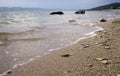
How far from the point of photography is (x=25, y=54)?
9234 millimetres

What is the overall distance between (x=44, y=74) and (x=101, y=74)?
1784mm

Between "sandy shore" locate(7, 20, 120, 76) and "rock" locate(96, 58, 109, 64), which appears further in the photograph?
"rock" locate(96, 58, 109, 64)

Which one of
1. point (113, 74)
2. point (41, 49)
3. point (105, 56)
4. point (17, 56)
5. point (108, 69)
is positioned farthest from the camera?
point (41, 49)

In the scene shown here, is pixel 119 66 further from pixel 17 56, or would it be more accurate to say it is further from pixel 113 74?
pixel 17 56

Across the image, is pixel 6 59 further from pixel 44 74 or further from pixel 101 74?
pixel 101 74

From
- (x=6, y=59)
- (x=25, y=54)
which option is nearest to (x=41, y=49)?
(x=25, y=54)

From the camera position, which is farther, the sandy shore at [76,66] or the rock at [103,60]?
the rock at [103,60]

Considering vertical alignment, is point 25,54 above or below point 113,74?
below

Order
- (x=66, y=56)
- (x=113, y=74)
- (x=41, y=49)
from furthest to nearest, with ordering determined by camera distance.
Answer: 1. (x=41, y=49)
2. (x=66, y=56)
3. (x=113, y=74)

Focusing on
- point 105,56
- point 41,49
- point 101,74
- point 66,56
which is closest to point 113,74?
point 101,74

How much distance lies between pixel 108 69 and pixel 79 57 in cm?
196

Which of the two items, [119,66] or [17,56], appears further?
[17,56]

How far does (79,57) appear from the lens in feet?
25.7

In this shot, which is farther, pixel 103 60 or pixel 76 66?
pixel 103 60
